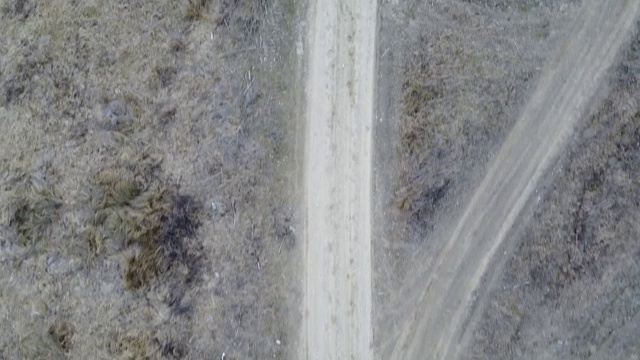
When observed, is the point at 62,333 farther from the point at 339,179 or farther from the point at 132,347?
the point at 339,179

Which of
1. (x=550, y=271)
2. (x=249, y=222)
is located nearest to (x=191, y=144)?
(x=249, y=222)

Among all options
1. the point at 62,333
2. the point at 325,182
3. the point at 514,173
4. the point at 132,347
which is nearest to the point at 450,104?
the point at 514,173

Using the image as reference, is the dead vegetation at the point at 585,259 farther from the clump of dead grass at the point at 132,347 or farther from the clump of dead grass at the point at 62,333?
the clump of dead grass at the point at 62,333

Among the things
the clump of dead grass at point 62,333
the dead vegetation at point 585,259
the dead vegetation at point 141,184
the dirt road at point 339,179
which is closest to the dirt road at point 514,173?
the dead vegetation at point 585,259

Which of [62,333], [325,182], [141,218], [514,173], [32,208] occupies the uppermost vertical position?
[514,173]

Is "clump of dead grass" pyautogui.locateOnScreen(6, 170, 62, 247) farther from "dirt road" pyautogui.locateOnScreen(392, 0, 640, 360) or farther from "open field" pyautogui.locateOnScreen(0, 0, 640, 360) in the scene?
"dirt road" pyautogui.locateOnScreen(392, 0, 640, 360)

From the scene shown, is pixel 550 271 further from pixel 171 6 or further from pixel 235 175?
pixel 171 6
